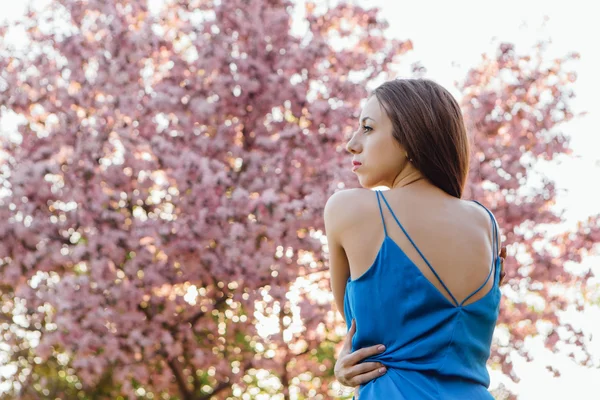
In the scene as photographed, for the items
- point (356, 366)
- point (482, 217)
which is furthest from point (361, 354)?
point (482, 217)

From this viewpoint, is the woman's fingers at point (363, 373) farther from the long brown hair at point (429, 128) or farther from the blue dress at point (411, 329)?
the long brown hair at point (429, 128)

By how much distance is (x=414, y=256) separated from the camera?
1.58 m

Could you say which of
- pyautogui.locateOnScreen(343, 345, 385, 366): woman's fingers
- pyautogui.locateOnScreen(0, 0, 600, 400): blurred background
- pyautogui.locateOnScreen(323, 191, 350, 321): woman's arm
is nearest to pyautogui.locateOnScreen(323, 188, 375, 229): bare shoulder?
pyautogui.locateOnScreen(323, 191, 350, 321): woman's arm

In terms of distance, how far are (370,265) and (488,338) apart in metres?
0.34

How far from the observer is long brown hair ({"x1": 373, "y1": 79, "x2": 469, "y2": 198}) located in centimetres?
167

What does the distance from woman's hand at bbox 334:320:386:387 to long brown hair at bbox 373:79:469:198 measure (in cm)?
37

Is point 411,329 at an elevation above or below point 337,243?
below

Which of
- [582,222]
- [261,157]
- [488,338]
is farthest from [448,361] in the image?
[582,222]

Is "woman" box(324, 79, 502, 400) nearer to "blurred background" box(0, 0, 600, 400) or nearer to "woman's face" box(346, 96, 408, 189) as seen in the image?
"woman's face" box(346, 96, 408, 189)

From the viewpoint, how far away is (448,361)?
1.60m

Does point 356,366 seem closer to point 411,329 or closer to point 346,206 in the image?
point 411,329

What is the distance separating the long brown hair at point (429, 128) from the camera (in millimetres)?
1668

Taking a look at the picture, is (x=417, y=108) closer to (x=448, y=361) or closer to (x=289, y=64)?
(x=448, y=361)

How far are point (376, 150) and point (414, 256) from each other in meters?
0.26
